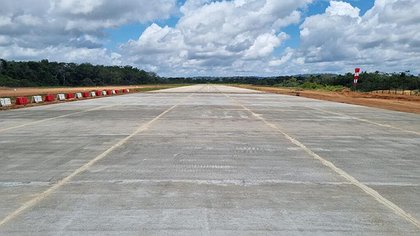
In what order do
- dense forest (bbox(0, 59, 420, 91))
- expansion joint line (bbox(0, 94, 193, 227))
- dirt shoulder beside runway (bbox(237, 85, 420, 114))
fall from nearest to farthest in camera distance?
expansion joint line (bbox(0, 94, 193, 227)), dirt shoulder beside runway (bbox(237, 85, 420, 114)), dense forest (bbox(0, 59, 420, 91))

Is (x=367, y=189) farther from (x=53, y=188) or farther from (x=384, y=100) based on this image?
(x=384, y=100)

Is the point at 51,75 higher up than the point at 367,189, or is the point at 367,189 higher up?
the point at 51,75

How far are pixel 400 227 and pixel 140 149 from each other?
6812 millimetres

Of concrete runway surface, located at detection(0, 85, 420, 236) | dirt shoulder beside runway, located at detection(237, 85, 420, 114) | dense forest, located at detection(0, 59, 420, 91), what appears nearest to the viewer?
concrete runway surface, located at detection(0, 85, 420, 236)

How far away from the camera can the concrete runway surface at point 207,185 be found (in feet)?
17.1

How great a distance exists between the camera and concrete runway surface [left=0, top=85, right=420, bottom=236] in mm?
5203

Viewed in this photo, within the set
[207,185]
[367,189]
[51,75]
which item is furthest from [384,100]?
[51,75]

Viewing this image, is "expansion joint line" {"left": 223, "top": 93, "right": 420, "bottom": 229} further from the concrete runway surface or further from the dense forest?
the dense forest

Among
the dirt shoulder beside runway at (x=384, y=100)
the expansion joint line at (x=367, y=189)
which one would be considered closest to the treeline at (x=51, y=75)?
the dirt shoulder beside runway at (x=384, y=100)

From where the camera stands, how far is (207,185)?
23.2 feet

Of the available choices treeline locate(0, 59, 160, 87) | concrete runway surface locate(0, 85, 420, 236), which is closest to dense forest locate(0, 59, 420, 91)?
treeline locate(0, 59, 160, 87)

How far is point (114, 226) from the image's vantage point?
5082 mm

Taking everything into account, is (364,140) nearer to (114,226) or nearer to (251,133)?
(251,133)

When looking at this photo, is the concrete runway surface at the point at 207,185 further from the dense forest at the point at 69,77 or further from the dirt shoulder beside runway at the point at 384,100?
the dense forest at the point at 69,77
